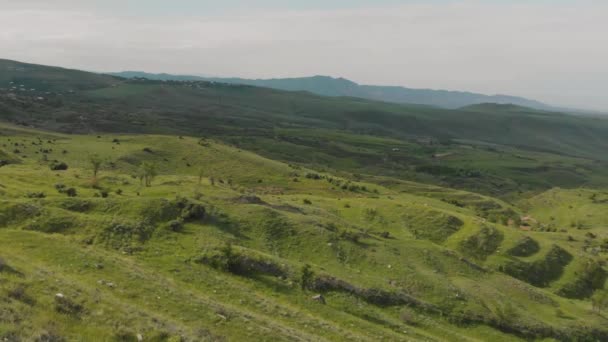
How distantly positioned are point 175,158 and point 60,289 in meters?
111

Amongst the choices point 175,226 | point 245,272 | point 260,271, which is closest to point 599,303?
point 260,271

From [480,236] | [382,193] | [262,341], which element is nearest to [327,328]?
[262,341]

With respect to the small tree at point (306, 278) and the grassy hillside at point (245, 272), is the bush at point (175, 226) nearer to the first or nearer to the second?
the grassy hillside at point (245, 272)

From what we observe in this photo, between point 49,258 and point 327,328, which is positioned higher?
point 49,258

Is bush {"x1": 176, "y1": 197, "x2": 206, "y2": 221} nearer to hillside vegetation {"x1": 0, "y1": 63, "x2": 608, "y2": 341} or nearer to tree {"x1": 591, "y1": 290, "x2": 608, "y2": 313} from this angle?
hillside vegetation {"x1": 0, "y1": 63, "x2": 608, "y2": 341}

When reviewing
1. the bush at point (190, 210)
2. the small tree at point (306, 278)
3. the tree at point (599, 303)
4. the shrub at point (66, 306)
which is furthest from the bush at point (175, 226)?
the tree at point (599, 303)

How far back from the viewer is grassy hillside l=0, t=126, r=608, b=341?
25062mm

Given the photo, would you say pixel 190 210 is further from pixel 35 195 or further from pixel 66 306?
pixel 66 306

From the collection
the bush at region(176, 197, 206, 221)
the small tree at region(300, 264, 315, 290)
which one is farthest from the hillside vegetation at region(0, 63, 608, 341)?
the bush at region(176, 197, 206, 221)

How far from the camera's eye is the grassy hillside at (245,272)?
2506 centimetres

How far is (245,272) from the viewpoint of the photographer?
38281 mm

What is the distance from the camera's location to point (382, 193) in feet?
417

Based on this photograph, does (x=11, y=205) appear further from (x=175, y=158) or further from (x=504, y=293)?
(x=175, y=158)

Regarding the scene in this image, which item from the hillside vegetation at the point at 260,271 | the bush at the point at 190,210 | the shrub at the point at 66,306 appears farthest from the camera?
the bush at the point at 190,210
